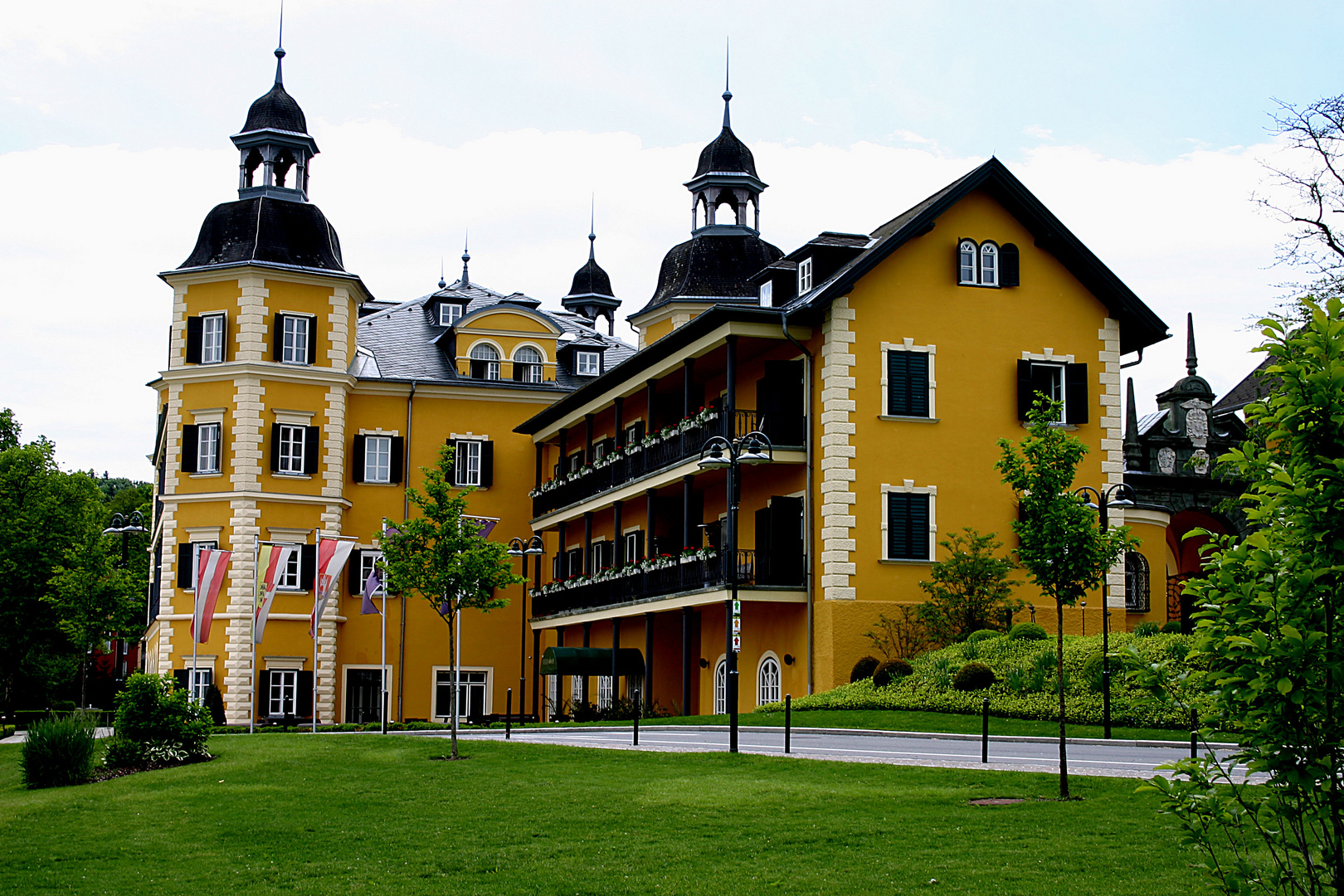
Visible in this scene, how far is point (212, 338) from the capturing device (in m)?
46.1

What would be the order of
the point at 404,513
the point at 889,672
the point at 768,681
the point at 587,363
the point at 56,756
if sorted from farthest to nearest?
the point at 587,363
the point at 404,513
the point at 768,681
the point at 889,672
the point at 56,756

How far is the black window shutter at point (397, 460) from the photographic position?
1925 inches

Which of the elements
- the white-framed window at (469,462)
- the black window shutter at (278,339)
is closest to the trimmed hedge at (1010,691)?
the white-framed window at (469,462)

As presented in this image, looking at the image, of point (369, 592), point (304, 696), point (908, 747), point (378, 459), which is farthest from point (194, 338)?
point (908, 747)

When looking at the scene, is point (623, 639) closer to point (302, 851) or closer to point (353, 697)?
point (353, 697)

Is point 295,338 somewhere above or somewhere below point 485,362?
below

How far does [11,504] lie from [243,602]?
69.3ft

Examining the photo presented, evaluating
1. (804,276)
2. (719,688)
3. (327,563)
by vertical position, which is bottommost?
(719,688)

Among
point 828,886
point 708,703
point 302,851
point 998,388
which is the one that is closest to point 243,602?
point 708,703

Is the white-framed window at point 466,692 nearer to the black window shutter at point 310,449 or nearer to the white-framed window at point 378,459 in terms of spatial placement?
the white-framed window at point 378,459

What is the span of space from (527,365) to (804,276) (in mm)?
18679

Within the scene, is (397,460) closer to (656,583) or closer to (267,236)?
(267,236)

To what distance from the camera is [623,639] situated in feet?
147

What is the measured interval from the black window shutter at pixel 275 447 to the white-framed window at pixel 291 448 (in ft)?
A: 0.36
